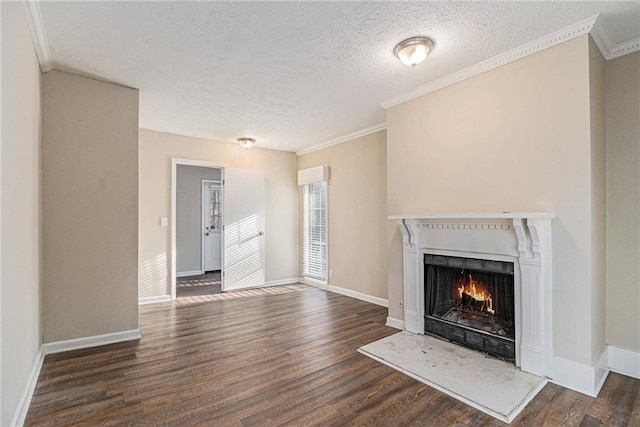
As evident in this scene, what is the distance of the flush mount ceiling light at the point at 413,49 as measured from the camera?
241 cm

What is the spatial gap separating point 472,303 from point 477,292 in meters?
0.12

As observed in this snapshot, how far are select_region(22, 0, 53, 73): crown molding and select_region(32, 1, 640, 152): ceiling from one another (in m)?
0.02

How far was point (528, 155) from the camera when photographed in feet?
8.36

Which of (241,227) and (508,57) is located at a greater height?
(508,57)

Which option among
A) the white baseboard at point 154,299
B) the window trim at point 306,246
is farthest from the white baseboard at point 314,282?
the white baseboard at point 154,299

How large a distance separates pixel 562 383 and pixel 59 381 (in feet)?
→ 12.4

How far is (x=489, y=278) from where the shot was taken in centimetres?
283

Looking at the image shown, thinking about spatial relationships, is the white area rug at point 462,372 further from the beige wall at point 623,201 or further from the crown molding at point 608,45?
the crown molding at point 608,45

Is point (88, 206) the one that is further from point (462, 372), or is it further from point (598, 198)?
point (598, 198)

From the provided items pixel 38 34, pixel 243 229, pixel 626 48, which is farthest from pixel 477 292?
pixel 38 34

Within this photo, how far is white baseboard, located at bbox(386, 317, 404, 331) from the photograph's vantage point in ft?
11.4

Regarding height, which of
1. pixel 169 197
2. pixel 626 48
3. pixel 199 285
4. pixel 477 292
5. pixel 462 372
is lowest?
pixel 199 285

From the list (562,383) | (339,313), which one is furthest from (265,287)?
(562,383)

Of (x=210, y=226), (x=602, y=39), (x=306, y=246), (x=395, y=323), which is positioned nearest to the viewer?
(x=602, y=39)
